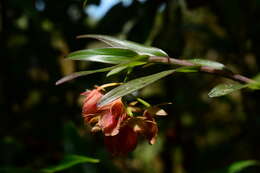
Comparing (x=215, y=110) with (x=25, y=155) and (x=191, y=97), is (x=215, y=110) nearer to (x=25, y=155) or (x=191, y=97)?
(x=191, y=97)

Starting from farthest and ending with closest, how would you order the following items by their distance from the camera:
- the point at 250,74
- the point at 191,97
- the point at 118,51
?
the point at 191,97, the point at 250,74, the point at 118,51

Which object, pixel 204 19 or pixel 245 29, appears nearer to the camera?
pixel 245 29

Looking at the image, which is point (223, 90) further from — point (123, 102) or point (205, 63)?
point (123, 102)

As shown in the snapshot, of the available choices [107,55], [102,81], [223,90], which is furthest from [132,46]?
[102,81]

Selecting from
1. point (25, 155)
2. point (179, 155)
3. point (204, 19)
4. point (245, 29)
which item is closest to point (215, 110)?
point (204, 19)

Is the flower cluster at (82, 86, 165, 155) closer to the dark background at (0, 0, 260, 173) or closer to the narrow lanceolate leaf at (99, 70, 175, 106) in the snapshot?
the narrow lanceolate leaf at (99, 70, 175, 106)

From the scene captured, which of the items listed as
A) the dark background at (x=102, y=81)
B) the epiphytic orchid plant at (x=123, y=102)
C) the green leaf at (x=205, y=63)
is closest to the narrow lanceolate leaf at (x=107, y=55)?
the epiphytic orchid plant at (x=123, y=102)

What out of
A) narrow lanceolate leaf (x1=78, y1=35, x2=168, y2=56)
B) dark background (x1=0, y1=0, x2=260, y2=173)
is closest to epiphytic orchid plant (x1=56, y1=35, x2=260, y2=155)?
narrow lanceolate leaf (x1=78, y1=35, x2=168, y2=56)
